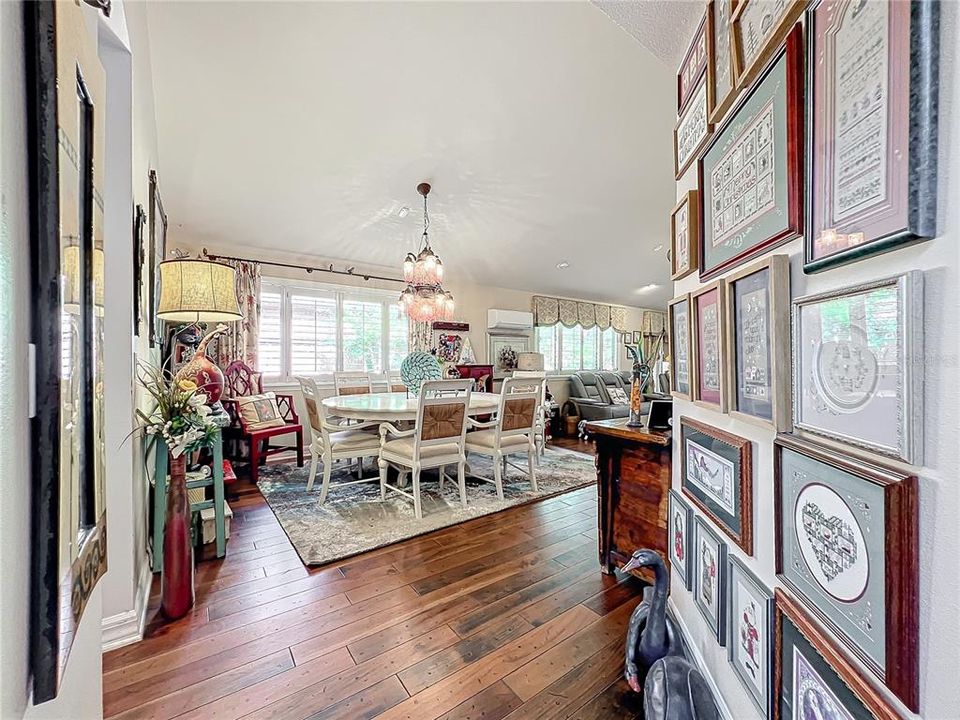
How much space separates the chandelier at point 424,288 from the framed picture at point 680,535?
2596 mm

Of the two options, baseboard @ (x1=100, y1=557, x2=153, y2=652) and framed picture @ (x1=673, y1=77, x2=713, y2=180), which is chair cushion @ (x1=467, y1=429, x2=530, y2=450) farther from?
framed picture @ (x1=673, y1=77, x2=713, y2=180)

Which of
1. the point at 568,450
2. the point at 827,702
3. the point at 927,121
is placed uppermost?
the point at 927,121

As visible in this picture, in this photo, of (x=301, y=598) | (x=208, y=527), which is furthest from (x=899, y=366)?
(x=208, y=527)

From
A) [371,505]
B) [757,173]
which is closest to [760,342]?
[757,173]

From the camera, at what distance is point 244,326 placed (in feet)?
14.3

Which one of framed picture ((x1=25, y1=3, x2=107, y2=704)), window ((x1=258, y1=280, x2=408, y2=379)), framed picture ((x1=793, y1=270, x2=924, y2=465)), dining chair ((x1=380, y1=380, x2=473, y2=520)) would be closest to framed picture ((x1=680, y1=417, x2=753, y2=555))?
framed picture ((x1=793, y1=270, x2=924, y2=465))

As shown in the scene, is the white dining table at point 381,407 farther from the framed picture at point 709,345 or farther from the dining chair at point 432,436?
the framed picture at point 709,345

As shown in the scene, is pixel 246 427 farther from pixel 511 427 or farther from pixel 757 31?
pixel 757 31

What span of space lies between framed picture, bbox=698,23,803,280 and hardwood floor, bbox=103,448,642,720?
149cm

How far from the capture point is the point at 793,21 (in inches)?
30.9

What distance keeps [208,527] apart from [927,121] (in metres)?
3.18

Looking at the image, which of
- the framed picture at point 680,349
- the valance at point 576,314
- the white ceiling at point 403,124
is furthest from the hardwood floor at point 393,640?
the valance at point 576,314

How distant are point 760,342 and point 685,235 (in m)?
0.68

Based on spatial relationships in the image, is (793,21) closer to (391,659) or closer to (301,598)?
(391,659)
